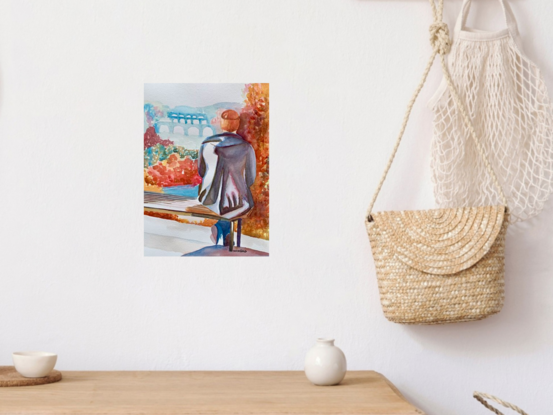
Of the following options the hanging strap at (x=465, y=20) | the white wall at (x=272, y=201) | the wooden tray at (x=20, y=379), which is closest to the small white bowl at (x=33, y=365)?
the wooden tray at (x=20, y=379)

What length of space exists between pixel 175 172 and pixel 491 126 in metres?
0.80

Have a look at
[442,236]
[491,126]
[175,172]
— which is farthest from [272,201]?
[491,126]

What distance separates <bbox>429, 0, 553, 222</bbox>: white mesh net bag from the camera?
1.35m

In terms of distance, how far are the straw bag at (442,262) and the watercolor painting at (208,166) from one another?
326 millimetres

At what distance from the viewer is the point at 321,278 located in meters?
1.41

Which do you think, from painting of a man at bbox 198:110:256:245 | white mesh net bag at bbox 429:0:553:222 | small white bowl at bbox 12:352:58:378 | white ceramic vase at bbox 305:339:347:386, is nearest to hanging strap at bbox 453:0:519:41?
white mesh net bag at bbox 429:0:553:222

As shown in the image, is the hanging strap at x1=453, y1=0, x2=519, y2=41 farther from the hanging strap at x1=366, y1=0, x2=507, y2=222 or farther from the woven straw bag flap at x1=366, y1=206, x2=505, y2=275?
the woven straw bag flap at x1=366, y1=206, x2=505, y2=275

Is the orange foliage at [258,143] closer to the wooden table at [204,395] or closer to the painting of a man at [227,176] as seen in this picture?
the painting of a man at [227,176]

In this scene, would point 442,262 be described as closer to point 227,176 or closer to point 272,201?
point 272,201

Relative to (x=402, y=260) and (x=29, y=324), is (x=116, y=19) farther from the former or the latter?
(x=402, y=260)

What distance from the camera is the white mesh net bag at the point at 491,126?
1350 millimetres

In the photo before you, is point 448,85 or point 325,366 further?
point 448,85

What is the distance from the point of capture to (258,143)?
1419 mm

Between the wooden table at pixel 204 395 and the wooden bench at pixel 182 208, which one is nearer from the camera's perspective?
the wooden table at pixel 204 395
